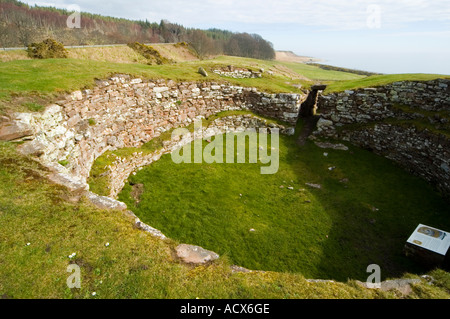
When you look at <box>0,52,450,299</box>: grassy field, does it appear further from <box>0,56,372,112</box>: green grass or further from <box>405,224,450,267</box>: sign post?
<box>405,224,450,267</box>: sign post

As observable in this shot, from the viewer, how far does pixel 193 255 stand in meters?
5.67

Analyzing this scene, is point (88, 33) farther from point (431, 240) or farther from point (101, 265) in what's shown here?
point (431, 240)

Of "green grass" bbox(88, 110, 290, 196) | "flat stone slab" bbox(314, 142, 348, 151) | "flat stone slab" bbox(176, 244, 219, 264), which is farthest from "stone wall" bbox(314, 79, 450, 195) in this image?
"flat stone slab" bbox(176, 244, 219, 264)

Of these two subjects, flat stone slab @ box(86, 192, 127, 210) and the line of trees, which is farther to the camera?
the line of trees

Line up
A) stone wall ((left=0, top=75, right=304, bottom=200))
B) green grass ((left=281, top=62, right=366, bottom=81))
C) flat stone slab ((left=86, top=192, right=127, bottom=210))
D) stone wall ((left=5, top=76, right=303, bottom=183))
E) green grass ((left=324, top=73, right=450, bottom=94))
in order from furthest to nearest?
green grass ((left=281, top=62, right=366, bottom=81)), green grass ((left=324, top=73, right=450, bottom=94)), stone wall ((left=5, top=76, right=303, bottom=183)), stone wall ((left=0, top=75, right=304, bottom=200)), flat stone slab ((left=86, top=192, right=127, bottom=210))

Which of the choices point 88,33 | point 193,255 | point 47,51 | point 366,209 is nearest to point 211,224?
point 193,255

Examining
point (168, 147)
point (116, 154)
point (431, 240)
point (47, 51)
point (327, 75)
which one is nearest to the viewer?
point (431, 240)

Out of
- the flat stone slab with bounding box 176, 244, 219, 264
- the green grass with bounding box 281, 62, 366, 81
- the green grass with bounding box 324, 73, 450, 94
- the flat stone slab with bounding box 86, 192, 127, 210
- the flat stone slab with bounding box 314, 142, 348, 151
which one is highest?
the green grass with bounding box 281, 62, 366, 81

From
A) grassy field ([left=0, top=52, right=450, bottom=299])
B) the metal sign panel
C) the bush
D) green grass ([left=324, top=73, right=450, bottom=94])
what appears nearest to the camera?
grassy field ([left=0, top=52, right=450, bottom=299])

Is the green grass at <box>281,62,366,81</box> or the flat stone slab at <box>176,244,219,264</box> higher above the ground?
the green grass at <box>281,62,366,81</box>

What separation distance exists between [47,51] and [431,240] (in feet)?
103

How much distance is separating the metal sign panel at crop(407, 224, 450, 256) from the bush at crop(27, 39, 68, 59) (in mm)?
29758

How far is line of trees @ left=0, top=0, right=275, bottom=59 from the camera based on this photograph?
35531mm
